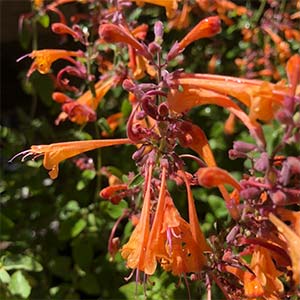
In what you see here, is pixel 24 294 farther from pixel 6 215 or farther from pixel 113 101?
pixel 113 101

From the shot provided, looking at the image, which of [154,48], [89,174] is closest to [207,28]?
[154,48]

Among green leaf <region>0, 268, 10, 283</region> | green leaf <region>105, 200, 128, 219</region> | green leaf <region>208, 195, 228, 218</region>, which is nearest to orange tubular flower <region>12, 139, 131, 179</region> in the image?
green leaf <region>105, 200, 128, 219</region>

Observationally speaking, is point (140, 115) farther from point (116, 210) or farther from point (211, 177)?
point (116, 210)

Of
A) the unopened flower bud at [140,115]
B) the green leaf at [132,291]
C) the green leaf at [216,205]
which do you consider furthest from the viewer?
the green leaf at [216,205]

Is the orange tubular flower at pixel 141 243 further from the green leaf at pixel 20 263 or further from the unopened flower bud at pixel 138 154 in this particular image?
the green leaf at pixel 20 263

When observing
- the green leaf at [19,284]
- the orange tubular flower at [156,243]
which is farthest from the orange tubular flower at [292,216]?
the green leaf at [19,284]
